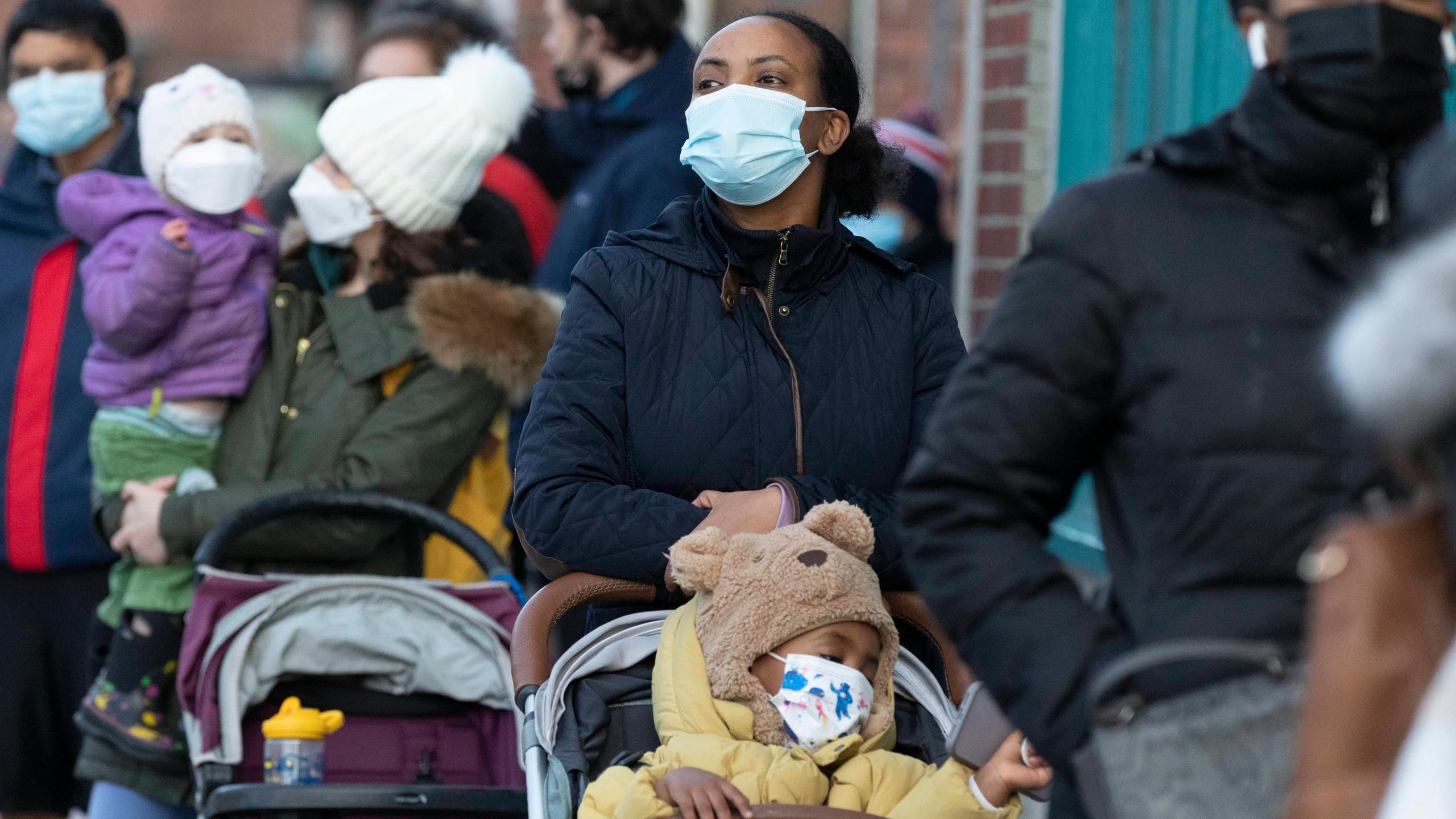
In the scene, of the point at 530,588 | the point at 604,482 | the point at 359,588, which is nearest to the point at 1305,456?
the point at 604,482

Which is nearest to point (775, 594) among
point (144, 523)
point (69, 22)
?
point (144, 523)

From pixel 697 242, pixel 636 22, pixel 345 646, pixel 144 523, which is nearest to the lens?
pixel 697 242

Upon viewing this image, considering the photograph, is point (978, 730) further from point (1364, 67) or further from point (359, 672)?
point (359, 672)

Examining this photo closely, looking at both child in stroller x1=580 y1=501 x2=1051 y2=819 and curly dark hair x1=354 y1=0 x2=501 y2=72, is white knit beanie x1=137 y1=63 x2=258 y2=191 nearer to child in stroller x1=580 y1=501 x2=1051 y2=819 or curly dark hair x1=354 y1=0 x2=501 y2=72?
curly dark hair x1=354 y1=0 x2=501 y2=72

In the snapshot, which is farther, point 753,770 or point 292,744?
point 292,744

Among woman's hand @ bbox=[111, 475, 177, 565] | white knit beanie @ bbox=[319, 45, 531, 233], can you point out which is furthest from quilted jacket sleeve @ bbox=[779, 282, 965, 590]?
woman's hand @ bbox=[111, 475, 177, 565]

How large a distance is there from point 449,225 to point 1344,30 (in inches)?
120

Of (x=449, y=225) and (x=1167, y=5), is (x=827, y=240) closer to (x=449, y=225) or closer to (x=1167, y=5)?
(x=449, y=225)

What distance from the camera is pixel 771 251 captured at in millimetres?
3260

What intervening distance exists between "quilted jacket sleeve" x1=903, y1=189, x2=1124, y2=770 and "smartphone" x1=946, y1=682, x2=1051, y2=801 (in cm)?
33

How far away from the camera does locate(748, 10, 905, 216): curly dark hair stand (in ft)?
11.5

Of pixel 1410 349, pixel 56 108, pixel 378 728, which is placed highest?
pixel 1410 349

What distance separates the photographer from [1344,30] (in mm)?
1995

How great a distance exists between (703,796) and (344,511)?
6.22 feet
